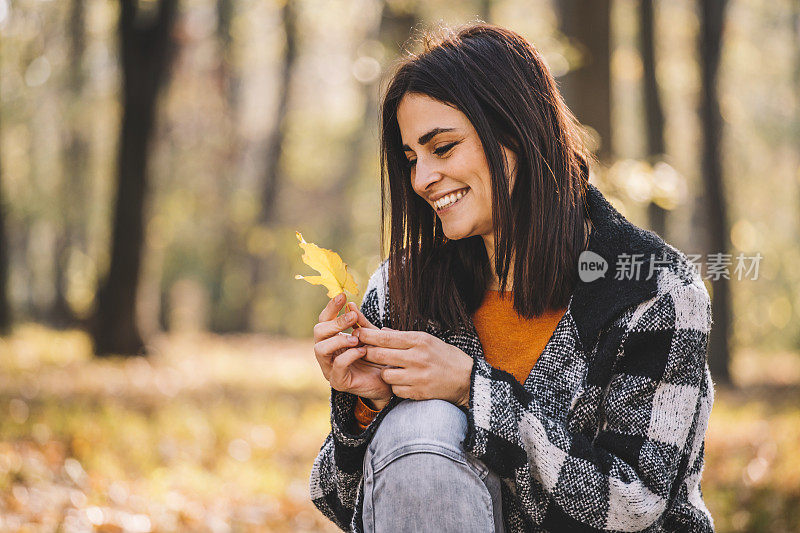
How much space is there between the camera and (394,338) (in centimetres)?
200

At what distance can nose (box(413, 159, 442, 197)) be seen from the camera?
2.30 meters

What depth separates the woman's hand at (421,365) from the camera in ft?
6.54

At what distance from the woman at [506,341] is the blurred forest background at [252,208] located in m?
0.39

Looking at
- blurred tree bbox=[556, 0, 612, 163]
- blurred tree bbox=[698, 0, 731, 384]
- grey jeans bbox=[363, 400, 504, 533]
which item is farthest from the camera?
blurred tree bbox=[698, 0, 731, 384]

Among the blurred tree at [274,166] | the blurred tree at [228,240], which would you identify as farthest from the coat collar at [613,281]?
the blurred tree at [228,240]

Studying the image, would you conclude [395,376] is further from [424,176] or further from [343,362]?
[424,176]

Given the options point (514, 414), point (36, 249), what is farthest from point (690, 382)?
point (36, 249)

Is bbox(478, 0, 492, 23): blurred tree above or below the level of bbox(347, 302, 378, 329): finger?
above

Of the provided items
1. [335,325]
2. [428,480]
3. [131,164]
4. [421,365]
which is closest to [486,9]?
[131,164]

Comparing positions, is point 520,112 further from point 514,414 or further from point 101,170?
point 101,170

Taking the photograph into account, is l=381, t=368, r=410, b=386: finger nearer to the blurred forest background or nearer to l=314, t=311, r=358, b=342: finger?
l=314, t=311, r=358, b=342: finger

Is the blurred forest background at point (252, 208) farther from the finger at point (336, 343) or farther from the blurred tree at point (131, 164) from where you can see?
the finger at point (336, 343)

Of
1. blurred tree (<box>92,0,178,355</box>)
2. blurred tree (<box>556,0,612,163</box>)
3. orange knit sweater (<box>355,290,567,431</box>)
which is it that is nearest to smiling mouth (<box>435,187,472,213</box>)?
orange knit sweater (<box>355,290,567,431</box>)

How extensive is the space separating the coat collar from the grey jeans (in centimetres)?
45
